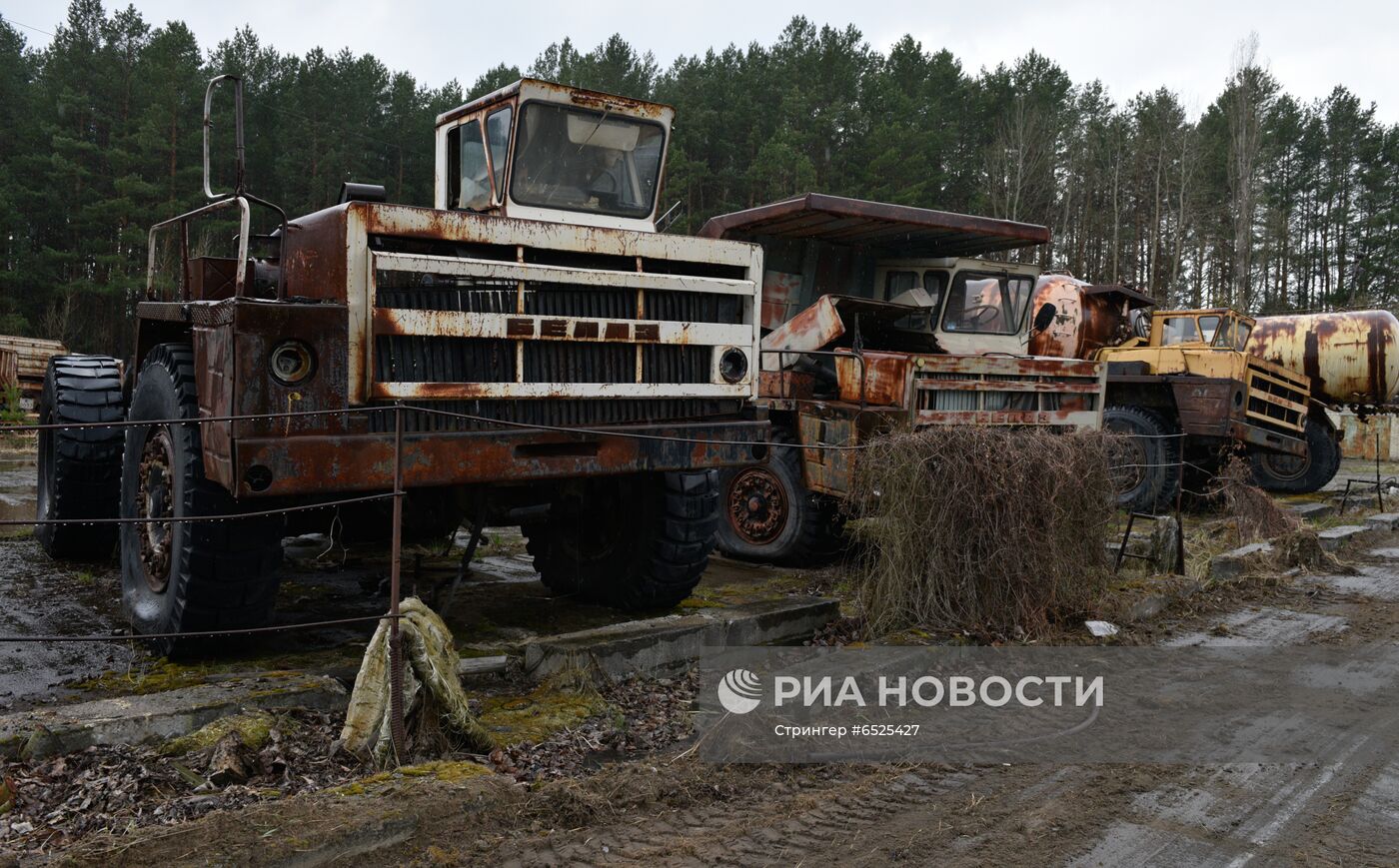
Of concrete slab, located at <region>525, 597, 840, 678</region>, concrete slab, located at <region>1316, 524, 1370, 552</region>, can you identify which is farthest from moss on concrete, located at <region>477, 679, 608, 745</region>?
concrete slab, located at <region>1316, 524, 1370, 552</region>

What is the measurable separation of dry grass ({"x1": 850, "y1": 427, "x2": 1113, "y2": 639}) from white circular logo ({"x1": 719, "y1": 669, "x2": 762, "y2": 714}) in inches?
43.9

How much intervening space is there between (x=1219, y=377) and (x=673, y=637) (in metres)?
10.3

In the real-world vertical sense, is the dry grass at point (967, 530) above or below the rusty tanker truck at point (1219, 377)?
below

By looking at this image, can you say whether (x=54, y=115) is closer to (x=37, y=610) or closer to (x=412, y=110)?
(x=412, y=110)

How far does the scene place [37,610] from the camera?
5.98 meters

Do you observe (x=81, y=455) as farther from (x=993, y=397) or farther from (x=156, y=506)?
(x=993, y=397)

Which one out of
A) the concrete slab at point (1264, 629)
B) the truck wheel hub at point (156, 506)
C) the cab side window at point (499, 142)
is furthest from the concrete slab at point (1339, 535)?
the truck wheel hub at point (156, 506)

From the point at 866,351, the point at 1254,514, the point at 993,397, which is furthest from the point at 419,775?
the point at 1254,514

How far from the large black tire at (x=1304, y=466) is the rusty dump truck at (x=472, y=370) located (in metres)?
11.9

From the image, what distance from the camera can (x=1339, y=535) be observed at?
10.2 meters

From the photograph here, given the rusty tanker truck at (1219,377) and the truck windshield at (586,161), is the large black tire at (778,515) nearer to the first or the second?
the truck windshield at (586,161)

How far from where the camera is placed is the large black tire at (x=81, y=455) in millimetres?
6996

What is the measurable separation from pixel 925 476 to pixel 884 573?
62 centimetres

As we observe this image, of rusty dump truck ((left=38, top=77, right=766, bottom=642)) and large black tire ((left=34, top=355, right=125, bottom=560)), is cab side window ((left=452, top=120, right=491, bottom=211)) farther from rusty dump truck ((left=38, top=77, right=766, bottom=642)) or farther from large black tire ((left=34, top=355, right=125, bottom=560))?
large black tire ((left=34, top=355, right=125, bottom=560))
